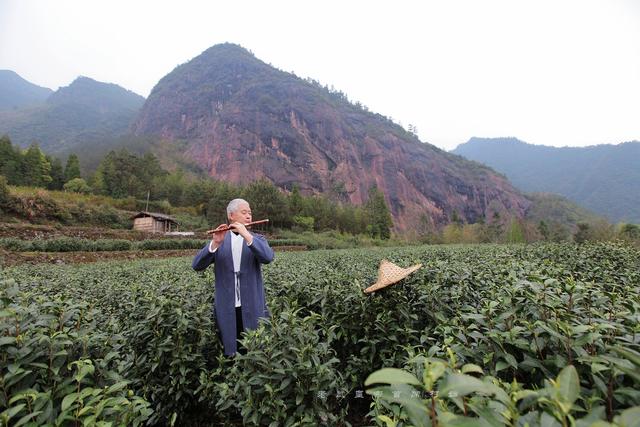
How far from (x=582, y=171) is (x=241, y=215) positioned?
6053 inches

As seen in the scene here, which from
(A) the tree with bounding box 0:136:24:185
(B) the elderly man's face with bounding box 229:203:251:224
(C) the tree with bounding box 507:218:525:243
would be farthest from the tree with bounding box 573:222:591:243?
(A) the tree with bounding box 0:136:24:185

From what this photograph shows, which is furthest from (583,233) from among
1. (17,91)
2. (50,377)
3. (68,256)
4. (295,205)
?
(17,91)

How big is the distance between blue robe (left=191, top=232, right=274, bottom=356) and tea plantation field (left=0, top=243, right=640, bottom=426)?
6.0 inches

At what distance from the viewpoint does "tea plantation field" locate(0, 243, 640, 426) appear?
82 cm

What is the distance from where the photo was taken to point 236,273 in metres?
2.89

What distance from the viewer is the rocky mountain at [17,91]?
5162 inches

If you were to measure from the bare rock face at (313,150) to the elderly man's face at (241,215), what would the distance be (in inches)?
3149

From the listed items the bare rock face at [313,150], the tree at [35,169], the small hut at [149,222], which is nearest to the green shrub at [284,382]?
the small hut at [149,222]

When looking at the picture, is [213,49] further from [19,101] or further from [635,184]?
[635,184]

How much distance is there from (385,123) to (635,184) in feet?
265

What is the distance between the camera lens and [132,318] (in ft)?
9.61

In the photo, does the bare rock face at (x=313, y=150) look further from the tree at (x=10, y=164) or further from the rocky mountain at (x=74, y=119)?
the tree at (x=10, y=164)

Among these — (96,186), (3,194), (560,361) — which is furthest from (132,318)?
(96,186)

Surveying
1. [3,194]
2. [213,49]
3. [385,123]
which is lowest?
[3,194]
